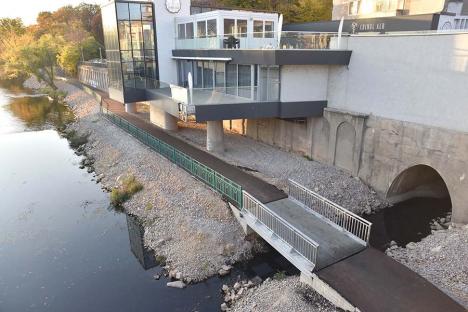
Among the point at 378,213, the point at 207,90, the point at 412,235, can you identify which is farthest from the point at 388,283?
the point at 207,90

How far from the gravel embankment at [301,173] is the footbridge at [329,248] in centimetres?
269

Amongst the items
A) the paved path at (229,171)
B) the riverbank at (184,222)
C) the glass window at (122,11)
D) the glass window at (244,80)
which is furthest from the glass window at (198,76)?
the riverbank at (184,222)

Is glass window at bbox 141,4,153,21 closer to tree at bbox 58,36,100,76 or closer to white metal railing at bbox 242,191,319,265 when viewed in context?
white metal railing at bbox 242,191,319,265

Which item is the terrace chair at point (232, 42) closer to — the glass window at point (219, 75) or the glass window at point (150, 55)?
the glass window at point (219, 75)

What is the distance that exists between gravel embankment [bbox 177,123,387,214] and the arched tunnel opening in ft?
2.86

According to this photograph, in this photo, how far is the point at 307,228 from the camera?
46.3 ft

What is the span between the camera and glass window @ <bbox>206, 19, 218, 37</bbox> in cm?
2536

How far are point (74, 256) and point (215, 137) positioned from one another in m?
11.6

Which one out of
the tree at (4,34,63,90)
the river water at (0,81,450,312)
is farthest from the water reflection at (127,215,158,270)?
the tree at (4,34,63,90)

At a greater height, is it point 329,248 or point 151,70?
point 151,70

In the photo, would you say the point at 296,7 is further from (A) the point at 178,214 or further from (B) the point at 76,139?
(A) the point at 178,214

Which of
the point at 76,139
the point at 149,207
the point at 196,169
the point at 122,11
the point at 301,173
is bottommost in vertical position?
the point at 76,139

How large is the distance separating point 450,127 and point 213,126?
545 inches

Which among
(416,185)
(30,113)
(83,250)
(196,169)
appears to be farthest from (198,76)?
(30,113)
